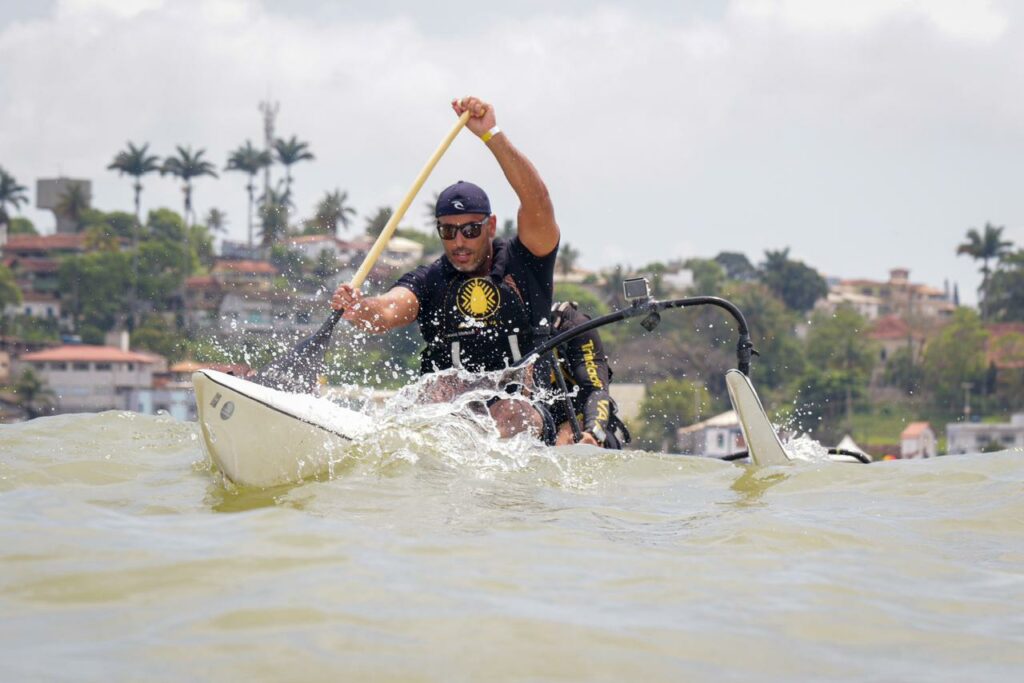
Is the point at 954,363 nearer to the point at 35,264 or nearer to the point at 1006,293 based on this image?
the point at 1006,293

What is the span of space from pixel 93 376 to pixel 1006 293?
6881 cm

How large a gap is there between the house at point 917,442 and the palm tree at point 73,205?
248 feet

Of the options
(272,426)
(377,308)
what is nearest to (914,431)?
(377,308)

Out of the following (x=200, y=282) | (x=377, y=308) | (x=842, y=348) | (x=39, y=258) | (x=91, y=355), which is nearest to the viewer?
(x=377, y=308)

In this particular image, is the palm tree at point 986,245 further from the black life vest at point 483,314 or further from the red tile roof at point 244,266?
the black life vest at point 483,314

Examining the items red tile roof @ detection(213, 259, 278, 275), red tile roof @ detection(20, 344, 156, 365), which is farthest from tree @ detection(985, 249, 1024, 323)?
red tile roof @ detection(20, 344, 156, 365)

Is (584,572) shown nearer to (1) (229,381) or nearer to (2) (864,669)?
(2) (864,669)

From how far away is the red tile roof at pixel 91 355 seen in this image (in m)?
89.8

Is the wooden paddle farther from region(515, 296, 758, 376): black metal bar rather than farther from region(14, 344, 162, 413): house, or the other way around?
region(14, 344, 162, 413): house

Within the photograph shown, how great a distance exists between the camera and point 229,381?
20.0 ft

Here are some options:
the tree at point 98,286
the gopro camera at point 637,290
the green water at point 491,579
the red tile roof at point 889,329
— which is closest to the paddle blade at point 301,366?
the green water at point 491,579

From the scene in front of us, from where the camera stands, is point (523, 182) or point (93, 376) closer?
point (523, 182)

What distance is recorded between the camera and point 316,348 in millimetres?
7211

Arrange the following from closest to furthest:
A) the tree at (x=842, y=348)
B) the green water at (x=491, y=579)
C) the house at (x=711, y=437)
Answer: the green water at (x=491, y=579) → the house at (x=711, y=437) → the tree at (x=842, y=348)
